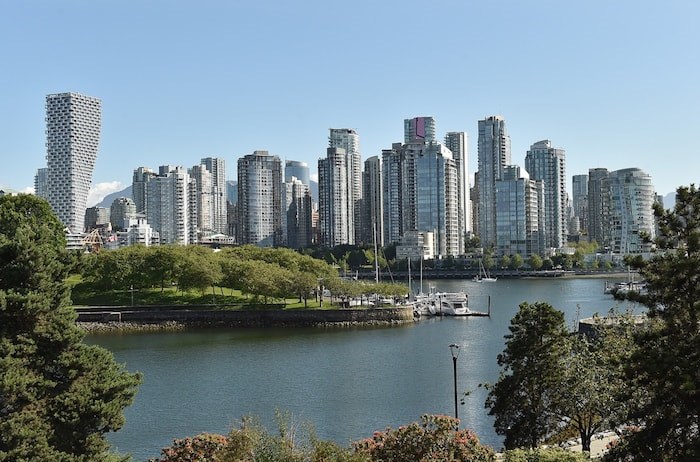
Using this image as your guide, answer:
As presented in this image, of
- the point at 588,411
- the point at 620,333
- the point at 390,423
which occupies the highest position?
the point at 620,333

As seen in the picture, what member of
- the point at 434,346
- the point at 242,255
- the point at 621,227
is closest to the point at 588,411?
the point at 434,346

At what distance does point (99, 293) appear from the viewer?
57188 millimetres

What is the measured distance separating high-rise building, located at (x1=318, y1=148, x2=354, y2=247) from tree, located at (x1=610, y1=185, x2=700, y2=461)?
13308 cm

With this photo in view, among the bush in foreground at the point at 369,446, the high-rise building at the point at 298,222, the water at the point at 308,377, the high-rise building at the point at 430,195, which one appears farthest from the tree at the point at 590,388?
the high-rise building at the point at 298,222

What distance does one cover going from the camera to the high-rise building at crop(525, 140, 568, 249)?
146 metres

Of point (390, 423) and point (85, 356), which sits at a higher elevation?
point (85, 356)

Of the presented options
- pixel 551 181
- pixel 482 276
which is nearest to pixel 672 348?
pixel 482 276

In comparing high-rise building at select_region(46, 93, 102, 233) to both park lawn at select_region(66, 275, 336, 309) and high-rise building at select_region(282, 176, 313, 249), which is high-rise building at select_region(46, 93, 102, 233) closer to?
high-rise building at select_region(282, 176, 313, 249)

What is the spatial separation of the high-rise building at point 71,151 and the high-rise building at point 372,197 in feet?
203

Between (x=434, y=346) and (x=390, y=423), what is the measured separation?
17032 millimetres

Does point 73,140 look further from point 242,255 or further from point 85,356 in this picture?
point 85,356

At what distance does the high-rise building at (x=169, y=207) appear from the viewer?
15700cm

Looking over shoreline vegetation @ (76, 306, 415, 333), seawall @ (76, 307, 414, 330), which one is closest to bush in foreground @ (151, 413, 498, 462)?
shoreline vegetation @ (76, 306, 415, 333)

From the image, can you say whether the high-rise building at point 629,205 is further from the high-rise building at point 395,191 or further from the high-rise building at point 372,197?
the high-rise building at point 372,197
